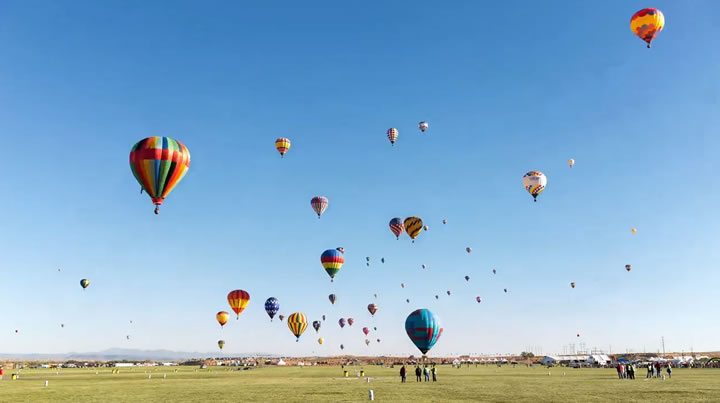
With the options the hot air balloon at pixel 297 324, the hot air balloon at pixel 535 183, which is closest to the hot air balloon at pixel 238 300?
the hot air balloon at pixel 297 324

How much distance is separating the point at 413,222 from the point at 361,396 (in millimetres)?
48334

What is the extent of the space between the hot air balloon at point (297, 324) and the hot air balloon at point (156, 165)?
172 feet

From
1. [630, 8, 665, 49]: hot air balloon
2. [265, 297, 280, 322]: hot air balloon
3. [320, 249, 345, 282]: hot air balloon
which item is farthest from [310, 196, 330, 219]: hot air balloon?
[630, 8, 665, 49]: hot air balloon

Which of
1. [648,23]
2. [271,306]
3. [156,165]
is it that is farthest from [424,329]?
[271,306]

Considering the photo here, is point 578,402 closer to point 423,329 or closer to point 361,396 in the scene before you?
point 361,396

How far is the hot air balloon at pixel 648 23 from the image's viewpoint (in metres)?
53.3

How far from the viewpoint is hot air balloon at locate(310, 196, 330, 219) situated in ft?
259

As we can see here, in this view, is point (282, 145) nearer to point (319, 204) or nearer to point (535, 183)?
point (319, 204)

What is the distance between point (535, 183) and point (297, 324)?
4617cm

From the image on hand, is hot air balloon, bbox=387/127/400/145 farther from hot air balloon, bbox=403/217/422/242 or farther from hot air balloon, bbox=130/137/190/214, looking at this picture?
hot air balloon, bbox=130/137/190/214

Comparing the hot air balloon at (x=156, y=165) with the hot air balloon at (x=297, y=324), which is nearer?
the hot air balloon at (x=156, y=165)

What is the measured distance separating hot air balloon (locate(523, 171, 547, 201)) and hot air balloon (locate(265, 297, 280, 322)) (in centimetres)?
5304

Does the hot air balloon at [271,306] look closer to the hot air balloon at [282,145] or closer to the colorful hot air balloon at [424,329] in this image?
the hot air balloon at [282,145]

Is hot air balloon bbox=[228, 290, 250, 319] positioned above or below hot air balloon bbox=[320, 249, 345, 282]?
below
